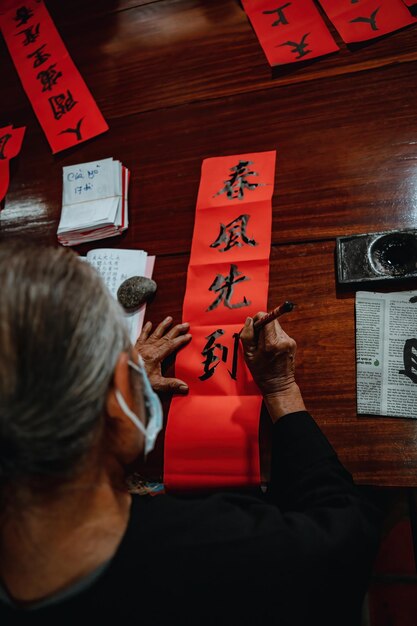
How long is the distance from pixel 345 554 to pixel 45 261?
0.90 meters

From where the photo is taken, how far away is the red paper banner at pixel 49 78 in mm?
2180

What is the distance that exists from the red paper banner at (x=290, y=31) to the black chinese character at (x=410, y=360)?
135 cm

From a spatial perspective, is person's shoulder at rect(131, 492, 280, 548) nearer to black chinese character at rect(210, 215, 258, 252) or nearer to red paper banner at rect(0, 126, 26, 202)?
black chinese character at rect(210, 215, 258, 252)

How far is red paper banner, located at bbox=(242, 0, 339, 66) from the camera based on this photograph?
1.93 metres

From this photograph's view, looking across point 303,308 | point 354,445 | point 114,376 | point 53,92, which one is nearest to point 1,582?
point 114,376

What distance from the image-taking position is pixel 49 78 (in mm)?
2338

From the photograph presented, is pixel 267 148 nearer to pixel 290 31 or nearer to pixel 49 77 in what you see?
pixel 290 31

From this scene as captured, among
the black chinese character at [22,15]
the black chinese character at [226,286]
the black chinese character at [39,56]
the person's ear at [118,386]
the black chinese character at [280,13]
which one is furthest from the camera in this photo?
the black chinese character at [22,15]

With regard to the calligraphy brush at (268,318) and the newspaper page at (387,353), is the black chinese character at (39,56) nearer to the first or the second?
the calligraphy brush at (268,318)

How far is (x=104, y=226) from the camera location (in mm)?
1869

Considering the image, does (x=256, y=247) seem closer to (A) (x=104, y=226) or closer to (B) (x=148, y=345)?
(B) (x=148, y=345)

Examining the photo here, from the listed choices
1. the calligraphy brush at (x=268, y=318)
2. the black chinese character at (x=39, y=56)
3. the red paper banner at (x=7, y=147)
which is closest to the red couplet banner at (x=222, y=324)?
the calligraphy brush at (x=268, y=318)

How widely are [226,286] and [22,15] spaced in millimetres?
2260

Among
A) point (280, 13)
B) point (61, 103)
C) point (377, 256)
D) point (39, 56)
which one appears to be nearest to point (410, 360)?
point (377, 256)
